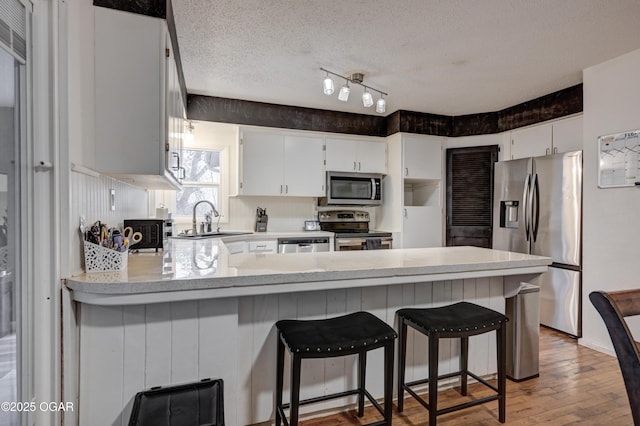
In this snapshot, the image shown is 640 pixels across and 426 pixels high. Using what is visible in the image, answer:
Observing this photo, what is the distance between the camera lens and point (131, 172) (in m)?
1.68

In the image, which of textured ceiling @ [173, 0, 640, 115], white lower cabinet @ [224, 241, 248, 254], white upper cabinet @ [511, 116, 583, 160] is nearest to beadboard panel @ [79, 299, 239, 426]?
textured ceiling @ [173, 0, 640, 115]

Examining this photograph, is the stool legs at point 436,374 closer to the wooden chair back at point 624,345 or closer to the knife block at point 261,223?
the wooden chair back at point 624,345

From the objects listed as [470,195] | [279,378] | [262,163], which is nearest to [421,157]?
[470,195]

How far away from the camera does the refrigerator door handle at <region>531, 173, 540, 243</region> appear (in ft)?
10.9

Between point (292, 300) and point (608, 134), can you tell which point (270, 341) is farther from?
point (608, 134)

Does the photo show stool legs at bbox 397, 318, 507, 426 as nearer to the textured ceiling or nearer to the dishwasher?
the textured ceiling

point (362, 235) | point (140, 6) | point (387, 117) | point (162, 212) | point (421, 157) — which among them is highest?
point (387, 117)

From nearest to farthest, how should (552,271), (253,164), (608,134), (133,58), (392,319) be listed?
(133,58) → (392,319) → (608,134) → (552,271) → (253,164)

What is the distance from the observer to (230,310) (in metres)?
1.46

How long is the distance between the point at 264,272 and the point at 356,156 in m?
3.14

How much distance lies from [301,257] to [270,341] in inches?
19.2

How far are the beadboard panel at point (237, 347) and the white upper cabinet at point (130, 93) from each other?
2.44ft

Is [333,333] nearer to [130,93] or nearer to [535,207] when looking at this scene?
[130,93]

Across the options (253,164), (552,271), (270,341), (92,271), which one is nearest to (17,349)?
(92,271)
